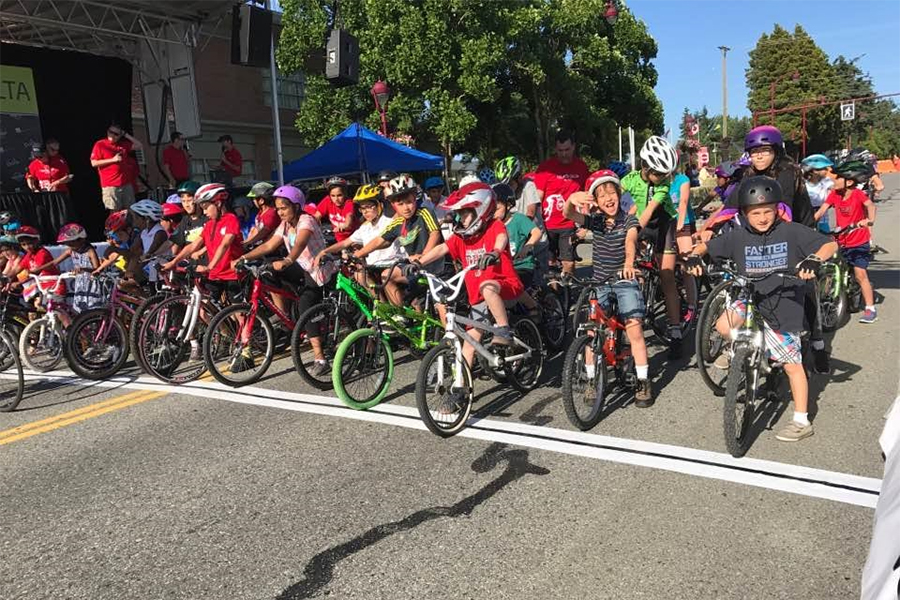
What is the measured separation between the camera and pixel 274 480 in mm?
4352

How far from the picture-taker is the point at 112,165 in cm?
1304

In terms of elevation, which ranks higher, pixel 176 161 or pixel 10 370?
pixel 176 161

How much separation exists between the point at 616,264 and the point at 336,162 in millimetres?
10947

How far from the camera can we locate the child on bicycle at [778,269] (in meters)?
4.52

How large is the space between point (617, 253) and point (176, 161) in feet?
39.6

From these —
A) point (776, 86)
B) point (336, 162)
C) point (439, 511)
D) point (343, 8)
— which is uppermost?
point (776, 86)

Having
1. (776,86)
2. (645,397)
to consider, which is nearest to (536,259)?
(645,397)

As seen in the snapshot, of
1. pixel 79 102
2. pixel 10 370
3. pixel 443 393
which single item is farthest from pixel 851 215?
pixel 79 102

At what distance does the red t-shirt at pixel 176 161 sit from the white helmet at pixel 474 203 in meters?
11.1

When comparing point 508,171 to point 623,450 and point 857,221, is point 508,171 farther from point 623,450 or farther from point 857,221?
point 857,221

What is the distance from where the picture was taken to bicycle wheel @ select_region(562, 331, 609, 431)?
4.76 meters

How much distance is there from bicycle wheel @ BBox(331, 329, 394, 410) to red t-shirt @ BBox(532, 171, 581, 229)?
12.1 feet

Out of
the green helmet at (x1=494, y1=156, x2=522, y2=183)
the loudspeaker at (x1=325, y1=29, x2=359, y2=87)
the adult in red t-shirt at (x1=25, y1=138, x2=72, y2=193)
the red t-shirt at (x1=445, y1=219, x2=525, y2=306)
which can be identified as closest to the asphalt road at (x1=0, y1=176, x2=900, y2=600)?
the red t-shirt at (x1=445, y1=219, x2=525, y2=306)

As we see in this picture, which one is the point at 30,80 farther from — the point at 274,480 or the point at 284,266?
the point at 274,480
